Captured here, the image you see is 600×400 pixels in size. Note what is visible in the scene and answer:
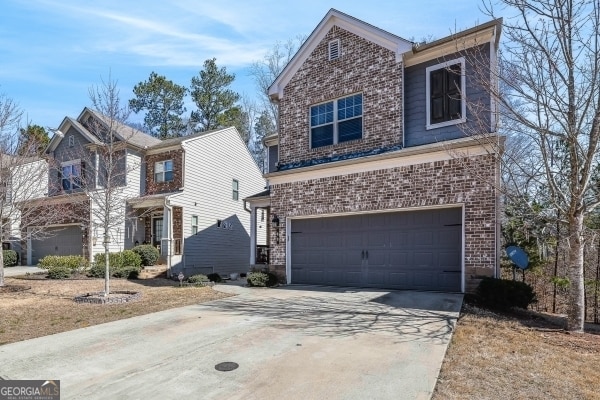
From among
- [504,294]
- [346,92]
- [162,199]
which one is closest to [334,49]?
[346,92]

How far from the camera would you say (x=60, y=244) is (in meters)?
22.0

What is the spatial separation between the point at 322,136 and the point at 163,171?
36.5 ft

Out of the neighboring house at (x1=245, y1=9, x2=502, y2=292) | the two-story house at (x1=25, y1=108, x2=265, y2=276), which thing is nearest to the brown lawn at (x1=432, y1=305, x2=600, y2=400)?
the neighboring house at (x1=245, y1=9, x2=502, y2=292)

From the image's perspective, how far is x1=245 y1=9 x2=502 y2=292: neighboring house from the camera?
33.3ft

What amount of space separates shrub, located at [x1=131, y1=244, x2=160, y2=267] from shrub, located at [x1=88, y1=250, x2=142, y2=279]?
50 cm

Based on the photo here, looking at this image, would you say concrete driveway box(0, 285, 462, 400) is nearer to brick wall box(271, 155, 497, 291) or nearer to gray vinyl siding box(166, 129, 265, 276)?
brick wall box(271, 155, 497, 291)

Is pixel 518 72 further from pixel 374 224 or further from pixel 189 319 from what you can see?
pixel 189 319

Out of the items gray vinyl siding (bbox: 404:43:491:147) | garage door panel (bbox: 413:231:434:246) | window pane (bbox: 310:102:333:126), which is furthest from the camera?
window pane (bbox: 310:102:333:126)

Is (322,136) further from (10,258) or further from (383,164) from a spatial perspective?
(10,258)

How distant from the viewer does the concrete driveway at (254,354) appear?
4414mm

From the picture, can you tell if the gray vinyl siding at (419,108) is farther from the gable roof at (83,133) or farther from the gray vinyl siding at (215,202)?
the gable roof at (83,133)

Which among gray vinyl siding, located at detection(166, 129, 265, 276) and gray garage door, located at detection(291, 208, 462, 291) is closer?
gray garage door, located at detection(291, 208, 462, 291)

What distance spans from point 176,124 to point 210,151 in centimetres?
1468

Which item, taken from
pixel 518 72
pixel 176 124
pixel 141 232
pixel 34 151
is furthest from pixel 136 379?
pixel 176 124
